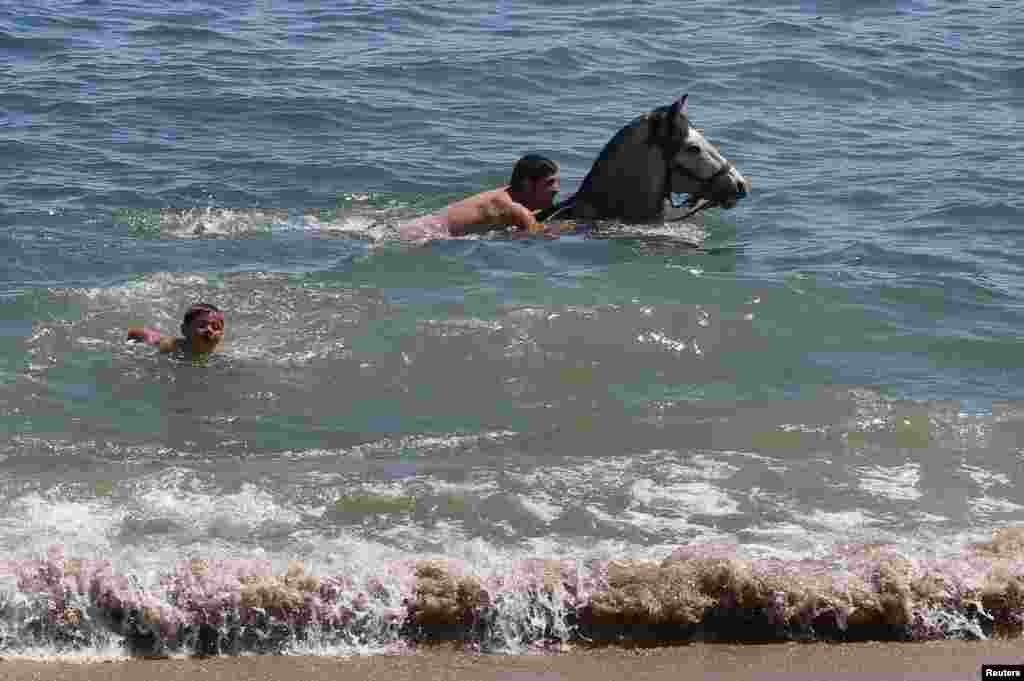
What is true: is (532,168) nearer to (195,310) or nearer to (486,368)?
(486,368)

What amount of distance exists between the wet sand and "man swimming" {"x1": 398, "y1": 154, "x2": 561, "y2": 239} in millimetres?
5923

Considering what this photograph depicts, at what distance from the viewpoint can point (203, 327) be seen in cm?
862

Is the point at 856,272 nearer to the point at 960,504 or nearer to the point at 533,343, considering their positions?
the point at 533,343

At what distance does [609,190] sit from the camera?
11.6m

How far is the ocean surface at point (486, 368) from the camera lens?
5.79m

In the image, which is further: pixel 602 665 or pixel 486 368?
pixel 486 368

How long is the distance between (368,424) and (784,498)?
2004 millimetres

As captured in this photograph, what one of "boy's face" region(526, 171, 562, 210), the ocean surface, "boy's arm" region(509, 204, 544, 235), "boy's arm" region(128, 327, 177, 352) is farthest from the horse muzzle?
"boy's arm" region(128, 327, 177, 352)

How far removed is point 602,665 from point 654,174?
Answer: 6.43 metres

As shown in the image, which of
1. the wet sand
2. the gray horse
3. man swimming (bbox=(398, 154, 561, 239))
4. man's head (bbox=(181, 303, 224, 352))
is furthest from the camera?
the gray horse

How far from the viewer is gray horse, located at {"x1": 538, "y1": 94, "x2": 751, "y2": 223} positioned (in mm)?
11367

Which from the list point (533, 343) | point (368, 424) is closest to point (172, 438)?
point (368, 424)

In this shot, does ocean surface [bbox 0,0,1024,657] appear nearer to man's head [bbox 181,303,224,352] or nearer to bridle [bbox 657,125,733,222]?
man's head [bbox 181,303,224,352]

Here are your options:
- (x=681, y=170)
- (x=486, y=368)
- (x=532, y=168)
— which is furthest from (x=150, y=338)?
(x=681, y=170)
